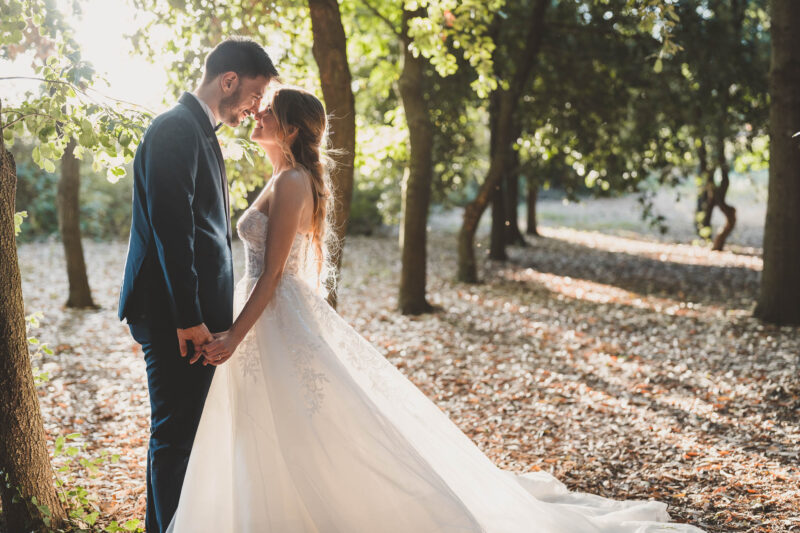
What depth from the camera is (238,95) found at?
300 centimetres

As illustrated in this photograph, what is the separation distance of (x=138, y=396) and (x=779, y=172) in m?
7.63

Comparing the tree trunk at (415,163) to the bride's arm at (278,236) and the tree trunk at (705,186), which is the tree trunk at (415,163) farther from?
the tree trunk at (705,186)

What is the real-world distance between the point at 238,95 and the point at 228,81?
0.07 m

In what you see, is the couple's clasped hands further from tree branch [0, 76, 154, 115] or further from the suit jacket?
tree branch [0, 76, 154, 115]

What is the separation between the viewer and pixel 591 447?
5.00 meters

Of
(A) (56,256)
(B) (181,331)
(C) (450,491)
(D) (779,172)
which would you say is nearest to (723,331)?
(D) (779,172)

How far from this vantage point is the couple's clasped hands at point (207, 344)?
273 centimetres

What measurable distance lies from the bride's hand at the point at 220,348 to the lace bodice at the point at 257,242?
36 cm

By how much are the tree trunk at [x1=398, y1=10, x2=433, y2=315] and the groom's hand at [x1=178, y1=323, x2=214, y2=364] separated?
6766 millimetres

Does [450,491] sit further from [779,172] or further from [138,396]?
[779,172]

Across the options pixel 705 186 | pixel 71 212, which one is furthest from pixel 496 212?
pixel 71 212

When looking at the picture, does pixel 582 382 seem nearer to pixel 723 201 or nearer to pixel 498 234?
pixel 498 234

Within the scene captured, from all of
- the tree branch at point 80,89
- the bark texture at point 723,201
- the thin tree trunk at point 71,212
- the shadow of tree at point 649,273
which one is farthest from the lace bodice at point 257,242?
the bark texture at point 723,201

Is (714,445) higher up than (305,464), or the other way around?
(305,464)
